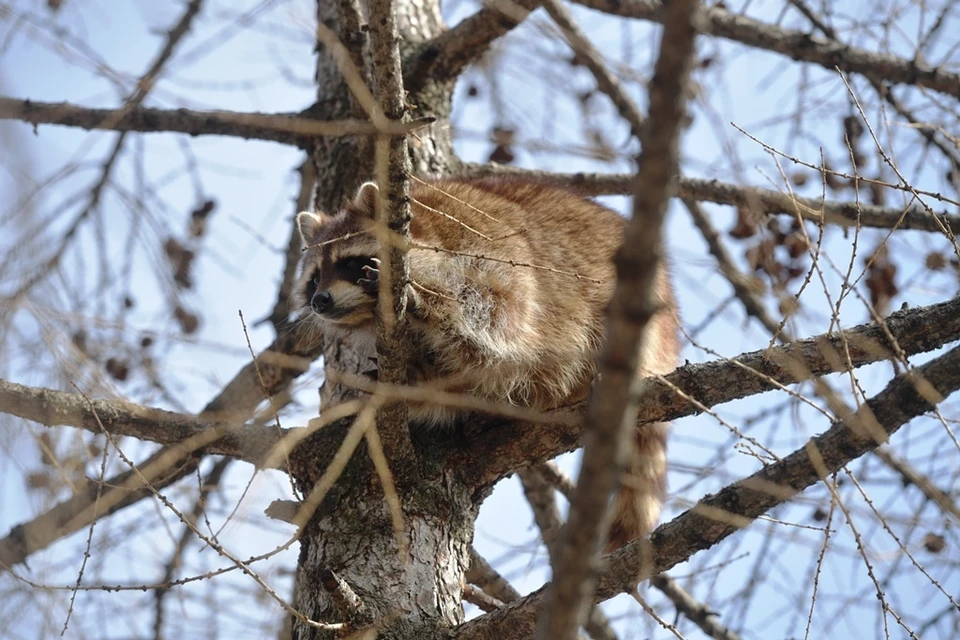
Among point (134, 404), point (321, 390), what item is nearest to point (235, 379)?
point (321, 390)

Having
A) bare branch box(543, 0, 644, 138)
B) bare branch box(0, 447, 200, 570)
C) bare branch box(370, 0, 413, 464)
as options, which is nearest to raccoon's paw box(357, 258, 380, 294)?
bare branch box(370, 0, 413, 464)

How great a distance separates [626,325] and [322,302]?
2378 millimetres

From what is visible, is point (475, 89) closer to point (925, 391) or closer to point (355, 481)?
point (355, 481)

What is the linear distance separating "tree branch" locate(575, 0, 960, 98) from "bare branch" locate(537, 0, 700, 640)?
3310 mm

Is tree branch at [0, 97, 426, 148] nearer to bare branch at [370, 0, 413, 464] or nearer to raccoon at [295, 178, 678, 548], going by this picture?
raccoon at [295, 178, 678, 548]

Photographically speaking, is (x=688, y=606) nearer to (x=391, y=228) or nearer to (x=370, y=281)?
(x=370, y=281)

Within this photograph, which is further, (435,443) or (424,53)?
(424,53)

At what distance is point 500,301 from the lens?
336 centimetres

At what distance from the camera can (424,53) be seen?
162 inches

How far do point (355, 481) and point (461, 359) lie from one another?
2.11 ft

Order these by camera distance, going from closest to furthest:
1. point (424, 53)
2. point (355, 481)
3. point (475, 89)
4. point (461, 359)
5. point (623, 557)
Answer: point (623, 557), point (355, 481), point (461, 359), point (424, 53), point (475, 89)

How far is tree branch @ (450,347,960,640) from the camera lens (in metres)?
2.15

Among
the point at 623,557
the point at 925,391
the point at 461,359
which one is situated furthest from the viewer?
the point at 461,359

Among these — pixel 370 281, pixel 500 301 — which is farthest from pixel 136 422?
pixel 500 301
